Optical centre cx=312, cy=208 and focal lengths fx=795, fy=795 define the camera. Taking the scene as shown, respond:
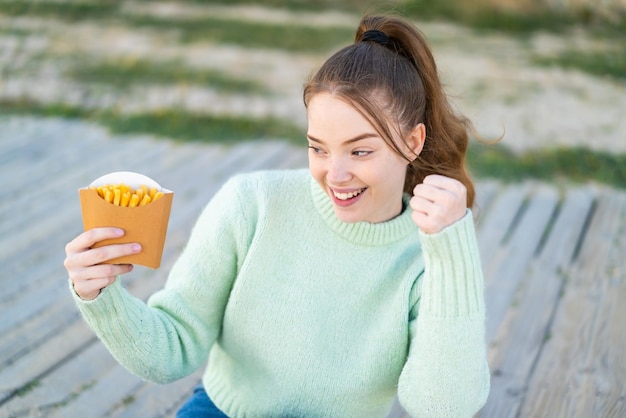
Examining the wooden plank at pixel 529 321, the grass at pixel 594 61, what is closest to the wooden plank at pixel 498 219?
the wooden plank at pixel 529 321

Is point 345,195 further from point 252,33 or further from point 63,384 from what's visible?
point 252,33

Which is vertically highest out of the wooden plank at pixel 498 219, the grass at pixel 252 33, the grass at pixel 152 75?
the wooden plank at pixel 498 219

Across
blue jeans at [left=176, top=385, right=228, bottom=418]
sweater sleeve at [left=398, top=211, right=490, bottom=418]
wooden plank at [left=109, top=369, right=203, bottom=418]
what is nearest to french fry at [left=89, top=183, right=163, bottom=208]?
sweater sleeve at [left=398, top=211, right=490, bottom=418]

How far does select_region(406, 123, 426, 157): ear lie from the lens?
201cm

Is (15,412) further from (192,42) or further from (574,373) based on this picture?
(192,42)

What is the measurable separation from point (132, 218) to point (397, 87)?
0.71 metres

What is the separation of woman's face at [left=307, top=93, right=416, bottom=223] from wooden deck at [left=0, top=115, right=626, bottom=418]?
1.27 metres

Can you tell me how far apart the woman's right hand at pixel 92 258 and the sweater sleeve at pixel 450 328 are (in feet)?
2.23

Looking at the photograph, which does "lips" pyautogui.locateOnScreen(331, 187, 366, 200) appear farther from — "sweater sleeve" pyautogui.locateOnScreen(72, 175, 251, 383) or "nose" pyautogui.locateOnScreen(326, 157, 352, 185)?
"sweater sleeve" pyautogui.locateOnScreen(72, 175, 251, 383)

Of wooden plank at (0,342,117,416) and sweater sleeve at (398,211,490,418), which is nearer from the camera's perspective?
sweater sleeve at (398,211,490,418)

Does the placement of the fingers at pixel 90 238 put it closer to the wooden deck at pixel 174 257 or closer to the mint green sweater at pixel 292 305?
the mint green sweater at pixel 292 305

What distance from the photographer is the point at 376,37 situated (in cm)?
204

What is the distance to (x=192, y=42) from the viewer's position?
297 inches

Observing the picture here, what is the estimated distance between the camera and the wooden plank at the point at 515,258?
3.46 metres
